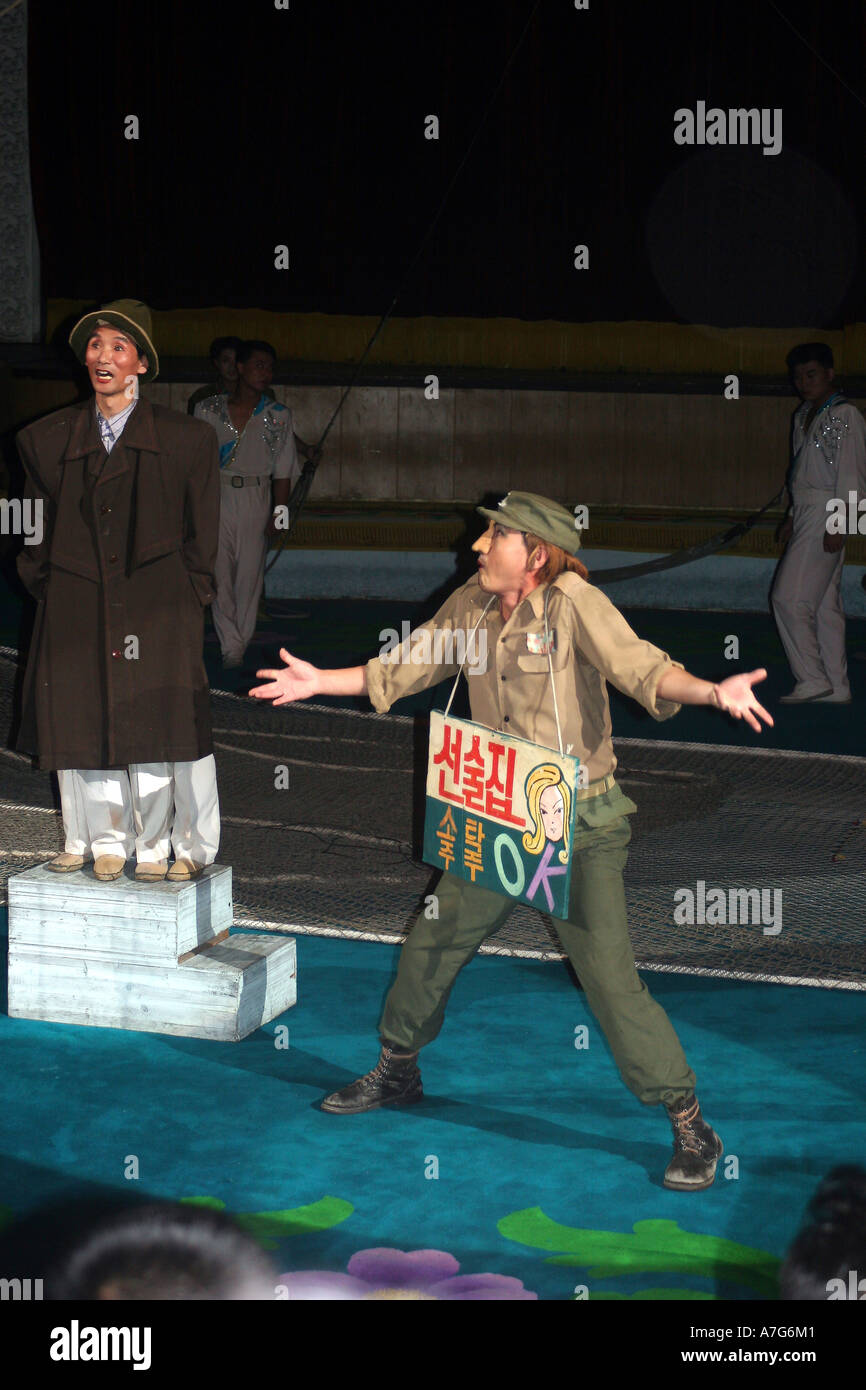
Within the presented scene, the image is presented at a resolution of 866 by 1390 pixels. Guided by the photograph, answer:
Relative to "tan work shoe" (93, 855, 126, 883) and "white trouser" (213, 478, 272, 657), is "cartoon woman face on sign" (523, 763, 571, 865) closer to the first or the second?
"tan work shoe" (93, 855, 126, 883)

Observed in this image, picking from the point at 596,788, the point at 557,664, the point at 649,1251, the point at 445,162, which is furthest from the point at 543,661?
the point at 445,162

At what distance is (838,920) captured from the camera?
255 inches

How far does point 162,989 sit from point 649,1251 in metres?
1.92

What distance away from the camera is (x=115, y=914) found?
5.41 meters

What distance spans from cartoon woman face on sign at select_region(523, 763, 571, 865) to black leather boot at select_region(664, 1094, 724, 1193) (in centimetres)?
74

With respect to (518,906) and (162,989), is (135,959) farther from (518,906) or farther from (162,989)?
(518,906)

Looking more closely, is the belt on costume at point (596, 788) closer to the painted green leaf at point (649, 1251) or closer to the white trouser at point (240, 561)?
the painted green leaf at point (649, 1251)

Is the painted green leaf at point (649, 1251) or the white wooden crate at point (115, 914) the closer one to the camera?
the painted green leaf at point (649, 1251)

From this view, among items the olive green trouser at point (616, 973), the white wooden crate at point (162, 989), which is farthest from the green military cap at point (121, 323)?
the olive green trouser at point (616, 973)

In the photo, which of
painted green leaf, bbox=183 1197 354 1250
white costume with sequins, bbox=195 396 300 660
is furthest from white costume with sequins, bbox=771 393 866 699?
A: painted green leaf, bbox=183 1197 354 1250

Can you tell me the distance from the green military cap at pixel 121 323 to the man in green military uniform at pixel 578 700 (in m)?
1.26

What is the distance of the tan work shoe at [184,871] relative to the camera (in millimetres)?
5461

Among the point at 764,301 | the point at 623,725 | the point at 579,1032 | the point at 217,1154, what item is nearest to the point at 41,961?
the point at 217,1154
